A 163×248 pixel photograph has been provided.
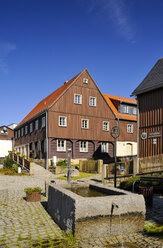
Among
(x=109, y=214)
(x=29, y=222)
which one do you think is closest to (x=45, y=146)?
(x=29, y=222)

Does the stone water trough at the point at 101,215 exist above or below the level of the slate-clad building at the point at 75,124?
below

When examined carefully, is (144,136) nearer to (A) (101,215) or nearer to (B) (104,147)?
(B) (104,147)

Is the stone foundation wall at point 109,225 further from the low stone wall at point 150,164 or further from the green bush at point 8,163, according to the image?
the green bush at point 8,163

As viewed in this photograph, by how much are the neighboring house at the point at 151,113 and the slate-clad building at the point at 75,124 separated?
8035mm

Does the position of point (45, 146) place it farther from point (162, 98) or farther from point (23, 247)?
point (23, 247)

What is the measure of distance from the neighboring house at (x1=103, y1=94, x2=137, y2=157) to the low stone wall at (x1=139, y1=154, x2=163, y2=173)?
49.4 feet

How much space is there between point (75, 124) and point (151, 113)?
389 inches

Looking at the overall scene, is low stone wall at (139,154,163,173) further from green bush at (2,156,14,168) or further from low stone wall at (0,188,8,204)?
green bush at (2,156,14,168)

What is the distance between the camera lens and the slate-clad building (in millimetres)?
27031

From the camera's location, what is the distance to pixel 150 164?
54.6ft

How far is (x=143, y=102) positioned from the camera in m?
22.1

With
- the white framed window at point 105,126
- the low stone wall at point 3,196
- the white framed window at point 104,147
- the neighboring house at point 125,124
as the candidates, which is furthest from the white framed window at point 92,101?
the low stone wall at point 3,196

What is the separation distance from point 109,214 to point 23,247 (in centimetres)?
202

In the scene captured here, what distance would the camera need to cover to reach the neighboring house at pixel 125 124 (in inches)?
1270
